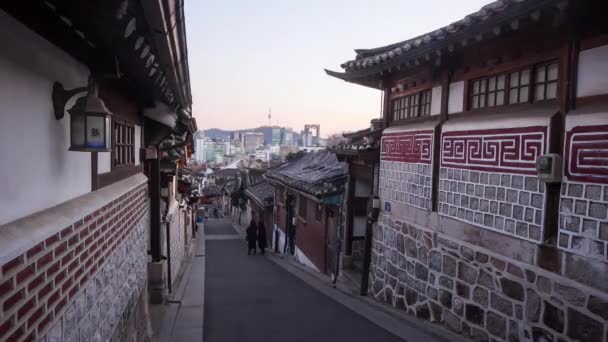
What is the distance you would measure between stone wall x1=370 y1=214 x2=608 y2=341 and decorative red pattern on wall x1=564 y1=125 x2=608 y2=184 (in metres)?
1.19

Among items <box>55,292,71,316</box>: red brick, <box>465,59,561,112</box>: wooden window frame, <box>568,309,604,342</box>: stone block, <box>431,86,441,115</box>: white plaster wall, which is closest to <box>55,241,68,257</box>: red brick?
<box>55,292,71,316</box>: red brick

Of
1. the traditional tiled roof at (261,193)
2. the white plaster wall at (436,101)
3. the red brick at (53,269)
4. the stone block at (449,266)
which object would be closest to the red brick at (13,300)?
the red brick at (53,269)

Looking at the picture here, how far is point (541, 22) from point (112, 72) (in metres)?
4.81

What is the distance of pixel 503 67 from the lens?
6.20m

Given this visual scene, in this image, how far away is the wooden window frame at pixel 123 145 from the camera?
212 inches

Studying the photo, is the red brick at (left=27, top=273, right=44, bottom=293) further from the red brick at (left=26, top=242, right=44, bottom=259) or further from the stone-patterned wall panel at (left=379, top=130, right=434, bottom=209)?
the stone-patterned wall panel at (left=379, top=130, right=434, bottom=209)

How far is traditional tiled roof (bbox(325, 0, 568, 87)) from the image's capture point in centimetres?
475

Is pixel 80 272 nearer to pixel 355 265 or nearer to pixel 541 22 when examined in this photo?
pixel 541 22

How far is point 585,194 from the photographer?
4738 mm

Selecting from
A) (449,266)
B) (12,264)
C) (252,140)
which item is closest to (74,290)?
(12,264)

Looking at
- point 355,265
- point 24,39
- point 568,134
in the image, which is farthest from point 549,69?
point 355,265

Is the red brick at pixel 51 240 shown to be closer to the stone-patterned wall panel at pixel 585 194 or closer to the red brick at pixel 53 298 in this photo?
the red brick at pixel 53 298

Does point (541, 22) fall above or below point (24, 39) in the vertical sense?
above

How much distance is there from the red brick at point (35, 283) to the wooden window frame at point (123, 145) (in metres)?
2.77
